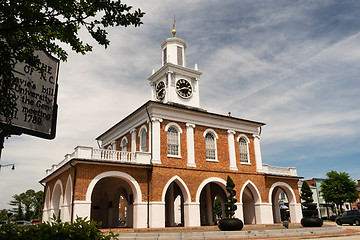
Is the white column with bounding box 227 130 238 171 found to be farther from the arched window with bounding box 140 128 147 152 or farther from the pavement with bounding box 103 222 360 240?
the arched window with bounding box 140 128 147 152

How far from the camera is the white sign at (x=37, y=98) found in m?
5.60

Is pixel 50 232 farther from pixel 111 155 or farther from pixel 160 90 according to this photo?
pixel 160 90

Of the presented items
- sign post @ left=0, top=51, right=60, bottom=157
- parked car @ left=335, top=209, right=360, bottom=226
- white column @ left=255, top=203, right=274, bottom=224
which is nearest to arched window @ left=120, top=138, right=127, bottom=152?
white column @ left=255, top=203, right=274, bottom=224

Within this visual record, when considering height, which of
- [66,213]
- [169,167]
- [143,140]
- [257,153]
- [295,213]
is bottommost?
[295,213]

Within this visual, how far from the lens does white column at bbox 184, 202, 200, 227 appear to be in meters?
23.0

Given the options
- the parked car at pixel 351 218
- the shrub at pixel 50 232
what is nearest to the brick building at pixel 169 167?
the parked car at pixel 351 218

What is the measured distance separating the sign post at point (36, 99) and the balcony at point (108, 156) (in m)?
14.9

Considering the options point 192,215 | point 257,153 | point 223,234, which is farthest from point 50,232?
point 257,153

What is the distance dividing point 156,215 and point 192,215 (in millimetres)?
3307

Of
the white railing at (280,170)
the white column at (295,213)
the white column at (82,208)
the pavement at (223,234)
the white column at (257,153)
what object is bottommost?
the pavement at (223,234)

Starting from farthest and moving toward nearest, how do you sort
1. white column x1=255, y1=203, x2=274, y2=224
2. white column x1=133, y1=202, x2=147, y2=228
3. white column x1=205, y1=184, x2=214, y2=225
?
white column x1=205, y1=184, x2=214, y2=225 < white column x1=255, y1=203, x2=274, y2=224 < white column x1=133, y1=202, x2=147, y2=228

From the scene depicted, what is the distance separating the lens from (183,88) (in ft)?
94.9

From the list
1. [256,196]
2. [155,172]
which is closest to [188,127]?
[155,172]

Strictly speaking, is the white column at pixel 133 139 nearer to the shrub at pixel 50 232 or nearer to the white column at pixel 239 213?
the white column at pixel 239 213
